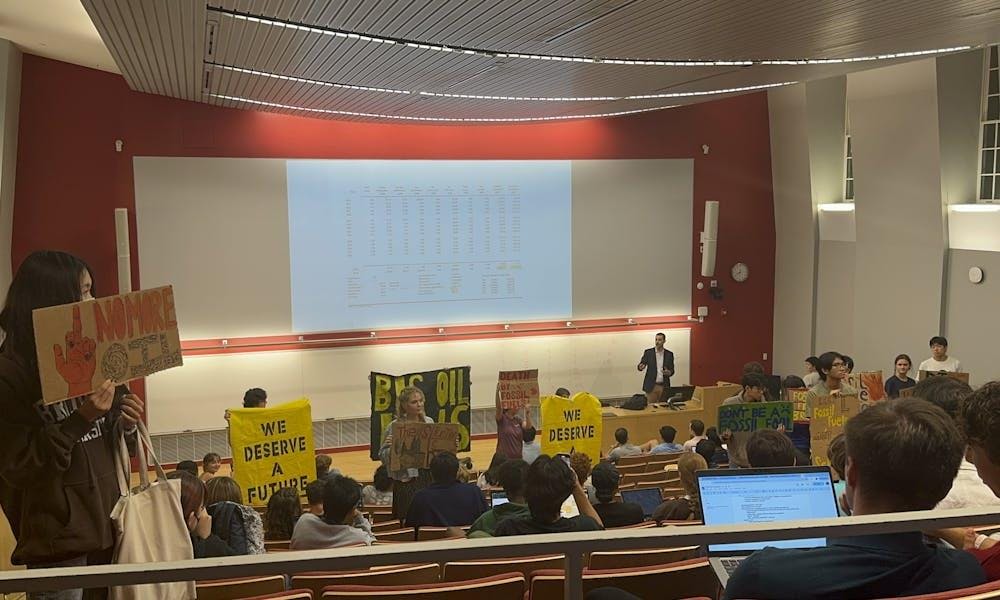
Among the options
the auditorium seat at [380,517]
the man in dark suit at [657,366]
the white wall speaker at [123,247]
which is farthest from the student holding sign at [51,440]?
the man in dark suit at [657,366]

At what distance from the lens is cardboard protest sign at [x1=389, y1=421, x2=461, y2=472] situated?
613 cm

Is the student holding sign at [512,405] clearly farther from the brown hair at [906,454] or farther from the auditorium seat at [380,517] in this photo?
the brown hair at [906,454]

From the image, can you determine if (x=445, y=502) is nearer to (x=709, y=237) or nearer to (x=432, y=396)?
(x=432, y=396)

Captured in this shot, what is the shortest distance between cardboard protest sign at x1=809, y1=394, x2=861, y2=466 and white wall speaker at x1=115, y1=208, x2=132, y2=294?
26.5ft

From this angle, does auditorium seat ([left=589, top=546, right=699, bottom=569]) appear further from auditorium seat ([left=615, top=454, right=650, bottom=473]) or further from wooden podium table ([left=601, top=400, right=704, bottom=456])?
wooden podium table ([left=601, top=400, right=704, bottom=456])

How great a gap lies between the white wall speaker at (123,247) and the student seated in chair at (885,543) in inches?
394

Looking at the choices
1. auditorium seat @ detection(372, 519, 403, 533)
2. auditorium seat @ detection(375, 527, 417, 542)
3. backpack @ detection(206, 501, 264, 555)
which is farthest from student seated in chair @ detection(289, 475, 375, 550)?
auditorium seat @ detection(372, 519, 403, 533)

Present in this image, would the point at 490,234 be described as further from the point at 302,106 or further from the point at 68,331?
the point at 68,331

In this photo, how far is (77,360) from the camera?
2424 millimetres

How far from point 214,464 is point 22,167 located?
5465 millimetres

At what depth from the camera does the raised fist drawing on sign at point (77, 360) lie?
7.80 feet

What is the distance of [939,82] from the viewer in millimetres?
10648

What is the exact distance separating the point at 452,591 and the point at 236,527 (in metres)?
2.08

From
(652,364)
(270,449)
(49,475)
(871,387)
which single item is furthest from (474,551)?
(652,364)
